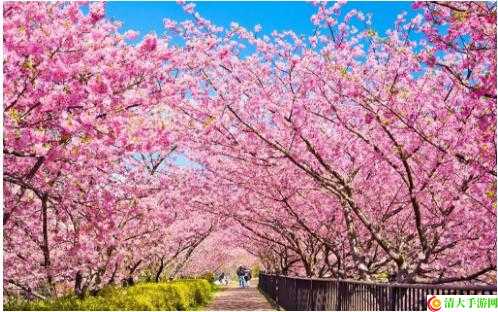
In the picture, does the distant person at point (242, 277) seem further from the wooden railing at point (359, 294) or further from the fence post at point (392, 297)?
the fence post at point (392, 297)

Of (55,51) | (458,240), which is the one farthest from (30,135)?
(458,240)

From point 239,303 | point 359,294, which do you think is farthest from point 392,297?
point 239,303

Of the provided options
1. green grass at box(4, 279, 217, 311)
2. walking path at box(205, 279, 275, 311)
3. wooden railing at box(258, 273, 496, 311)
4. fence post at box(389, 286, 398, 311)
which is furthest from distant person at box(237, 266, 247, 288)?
fence post at box(389, 286, 398, 311)

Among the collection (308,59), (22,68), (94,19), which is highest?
(308,59)

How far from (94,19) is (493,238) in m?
9.59

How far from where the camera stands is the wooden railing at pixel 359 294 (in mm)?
8781

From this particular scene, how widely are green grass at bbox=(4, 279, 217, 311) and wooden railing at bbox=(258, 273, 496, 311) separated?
13.7 feet

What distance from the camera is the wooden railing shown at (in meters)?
8.78

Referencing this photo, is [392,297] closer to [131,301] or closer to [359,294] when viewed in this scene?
[359,294]

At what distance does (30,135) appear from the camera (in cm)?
657

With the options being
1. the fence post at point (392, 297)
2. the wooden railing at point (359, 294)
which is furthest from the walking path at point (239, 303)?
the fence post at point (392, 297)

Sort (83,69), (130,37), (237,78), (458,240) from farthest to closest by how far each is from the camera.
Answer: (458,240) → (237,78) → (130,37) → (83,69)

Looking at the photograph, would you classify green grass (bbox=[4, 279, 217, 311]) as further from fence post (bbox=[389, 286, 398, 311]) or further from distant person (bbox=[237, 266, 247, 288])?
distant person (bbox=[237, 266, 247, 288])

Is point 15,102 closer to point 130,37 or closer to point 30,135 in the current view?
point 30,135
